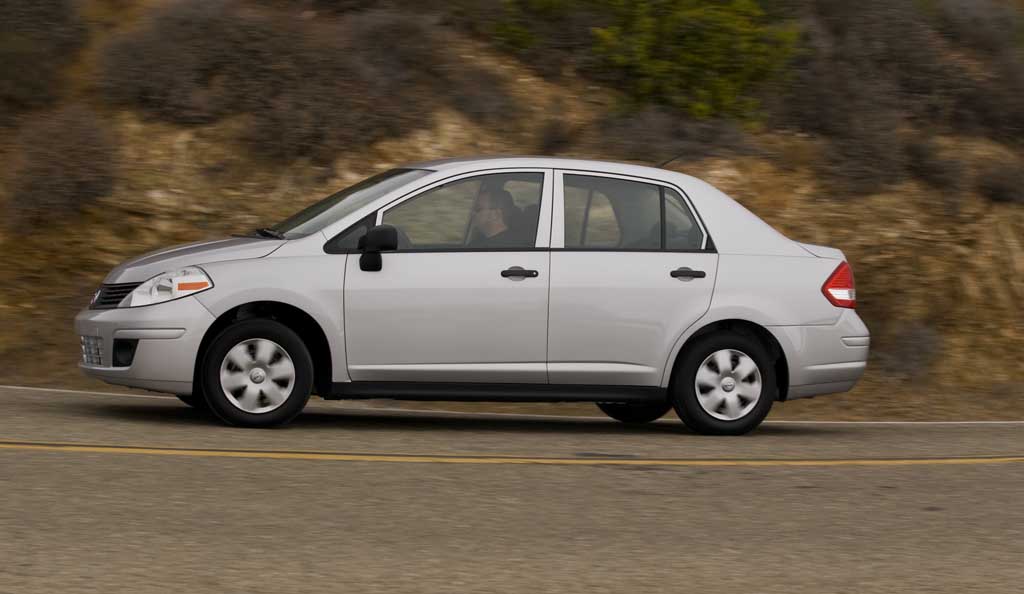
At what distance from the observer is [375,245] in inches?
374

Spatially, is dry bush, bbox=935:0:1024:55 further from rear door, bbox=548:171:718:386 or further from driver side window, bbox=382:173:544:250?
driver side window, bbox=382:173:544:250

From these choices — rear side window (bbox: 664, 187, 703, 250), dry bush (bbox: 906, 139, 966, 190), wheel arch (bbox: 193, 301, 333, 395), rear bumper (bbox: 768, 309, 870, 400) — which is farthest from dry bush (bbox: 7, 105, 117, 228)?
dry bush (bbox: 906, 139, 966, 190)

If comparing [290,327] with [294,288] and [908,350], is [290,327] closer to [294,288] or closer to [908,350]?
[294,288]

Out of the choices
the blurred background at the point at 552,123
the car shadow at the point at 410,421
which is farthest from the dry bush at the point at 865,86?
the car shadow at the point at 410,421

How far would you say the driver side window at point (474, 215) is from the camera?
9.86m

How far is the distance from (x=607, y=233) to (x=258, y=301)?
234 cm

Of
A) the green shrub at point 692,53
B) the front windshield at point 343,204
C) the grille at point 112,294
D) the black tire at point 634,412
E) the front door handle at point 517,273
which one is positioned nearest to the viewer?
the grille at point 112,294

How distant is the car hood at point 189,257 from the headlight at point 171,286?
0.18ft

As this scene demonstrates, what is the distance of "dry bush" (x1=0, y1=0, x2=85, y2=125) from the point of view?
17.6 metres

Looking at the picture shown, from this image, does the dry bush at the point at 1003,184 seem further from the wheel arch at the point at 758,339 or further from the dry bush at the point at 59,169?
the dry bush at the point at 59,169

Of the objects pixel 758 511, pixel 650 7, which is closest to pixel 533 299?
pixel 758 511

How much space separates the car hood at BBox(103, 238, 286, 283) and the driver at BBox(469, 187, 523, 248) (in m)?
1.26

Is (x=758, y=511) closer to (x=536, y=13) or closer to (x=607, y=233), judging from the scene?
(x=607, y=233)

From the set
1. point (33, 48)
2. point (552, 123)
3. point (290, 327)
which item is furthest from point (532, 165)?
point (33, 48)
